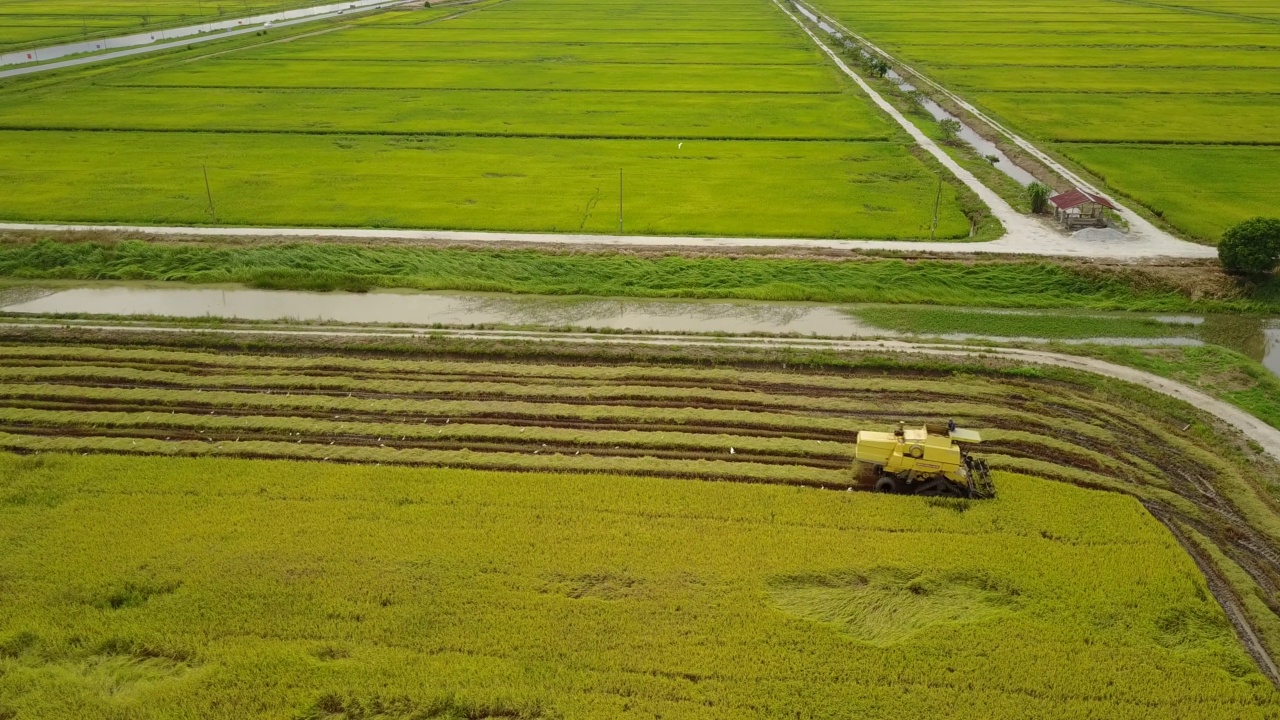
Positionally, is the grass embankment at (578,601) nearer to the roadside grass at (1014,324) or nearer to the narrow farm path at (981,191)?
the roadside grass at (1014,324)

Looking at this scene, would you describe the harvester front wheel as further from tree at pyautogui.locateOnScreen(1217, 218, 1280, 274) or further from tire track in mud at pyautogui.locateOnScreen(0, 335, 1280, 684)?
tree at pyautogui.locateOnScreen(1217, 218, 1280, 274)

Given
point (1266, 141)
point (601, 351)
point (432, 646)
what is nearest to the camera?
point (432, 646)

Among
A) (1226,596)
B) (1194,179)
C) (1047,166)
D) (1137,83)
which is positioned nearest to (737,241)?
(1047,166)

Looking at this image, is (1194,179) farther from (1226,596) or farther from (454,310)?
(454,310)

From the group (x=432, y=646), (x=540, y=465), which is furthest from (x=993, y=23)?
(x=432, y=646)

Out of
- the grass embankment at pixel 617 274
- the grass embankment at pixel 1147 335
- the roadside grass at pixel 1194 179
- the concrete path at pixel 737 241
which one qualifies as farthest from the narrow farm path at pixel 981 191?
the grass embankment at pixel 1147 335

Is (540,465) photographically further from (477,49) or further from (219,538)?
(477,49)
